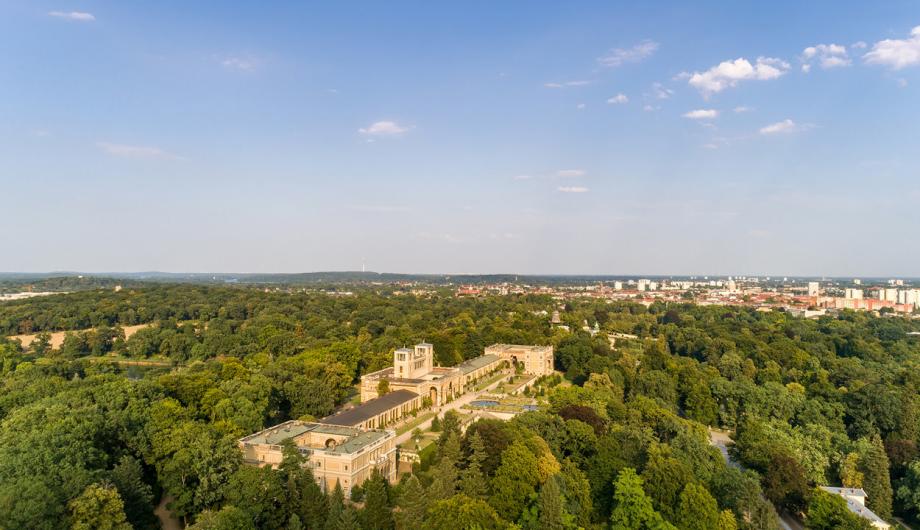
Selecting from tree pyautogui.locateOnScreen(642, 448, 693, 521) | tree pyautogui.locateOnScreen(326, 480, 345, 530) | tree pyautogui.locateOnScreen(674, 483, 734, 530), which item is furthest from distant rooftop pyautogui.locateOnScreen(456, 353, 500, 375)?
tree pyautogui.locateOnScreen(326, 480, 345, 530)

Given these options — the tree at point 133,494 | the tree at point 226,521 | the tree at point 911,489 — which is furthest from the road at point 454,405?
the tree at point 911,489

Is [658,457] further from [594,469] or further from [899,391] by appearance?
[899,391]

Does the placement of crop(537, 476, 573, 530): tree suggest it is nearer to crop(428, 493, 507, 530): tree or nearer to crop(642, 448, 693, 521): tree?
crop(428, 493, 507, 530): tree

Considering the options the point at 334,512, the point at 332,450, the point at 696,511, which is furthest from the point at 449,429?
the point at 696,511

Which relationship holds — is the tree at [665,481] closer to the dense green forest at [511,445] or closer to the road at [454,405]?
the dense green forest at [511,445]

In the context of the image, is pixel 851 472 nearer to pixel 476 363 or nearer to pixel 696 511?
pixel 696 511
